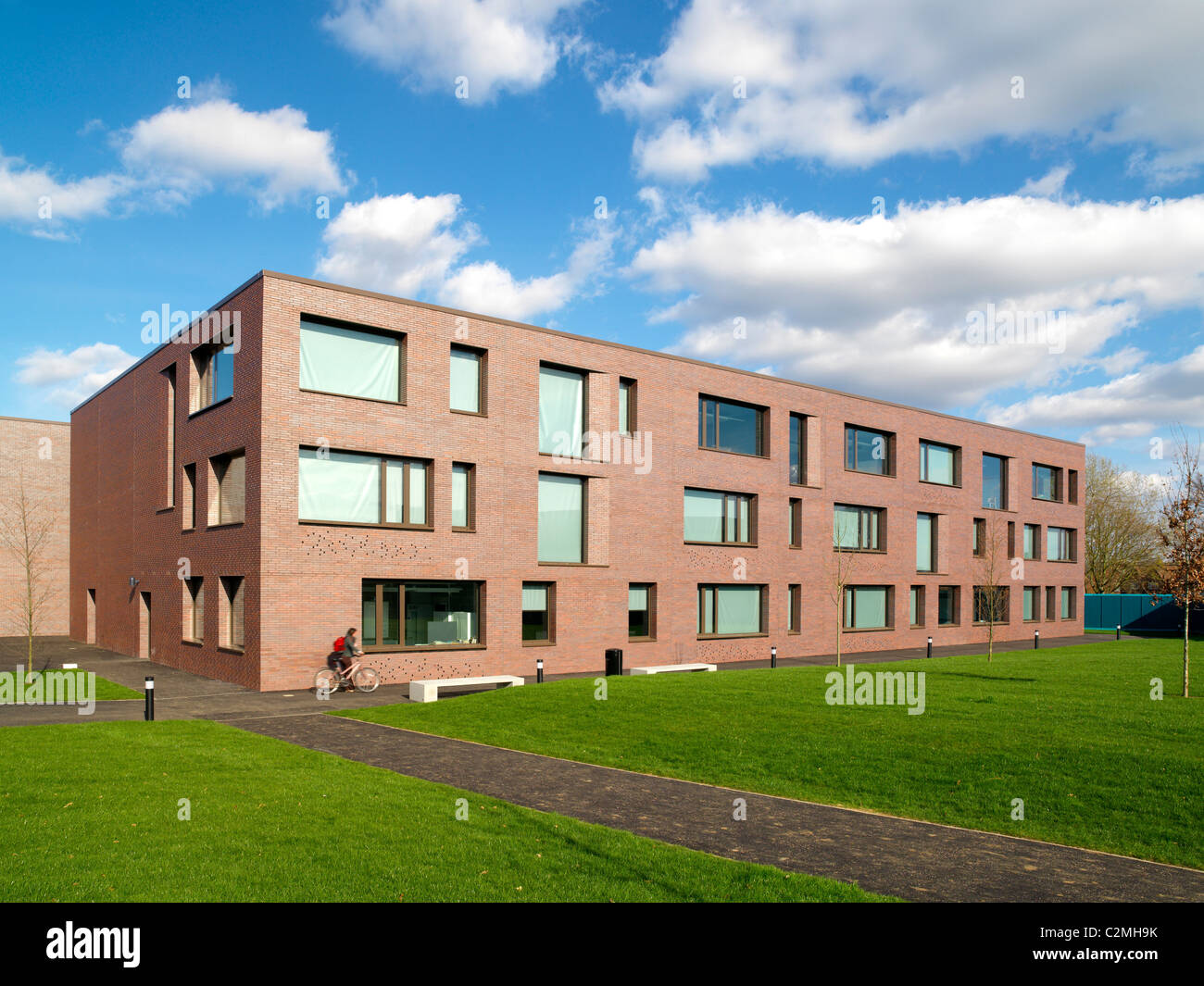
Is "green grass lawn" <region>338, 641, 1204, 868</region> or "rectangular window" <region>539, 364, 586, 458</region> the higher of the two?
"rectangular window" <region>539, 364, 586, 458</region>

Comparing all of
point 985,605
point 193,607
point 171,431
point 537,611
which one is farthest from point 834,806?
point 985,605

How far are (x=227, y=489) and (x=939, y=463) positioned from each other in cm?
3054

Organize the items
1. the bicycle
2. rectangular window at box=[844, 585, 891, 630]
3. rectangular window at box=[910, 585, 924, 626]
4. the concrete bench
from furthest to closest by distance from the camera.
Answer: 1. rectangular window at box=[910, 585, 924, 626]
2. rectangular window at box=[844, 585, 891, 630]
3. the bicycle
4. the concrete bench

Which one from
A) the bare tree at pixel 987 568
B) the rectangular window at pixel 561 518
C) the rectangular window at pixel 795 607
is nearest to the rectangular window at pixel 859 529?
the rectangular window at pixel 795 607

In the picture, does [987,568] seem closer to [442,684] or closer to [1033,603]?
[1033,603]

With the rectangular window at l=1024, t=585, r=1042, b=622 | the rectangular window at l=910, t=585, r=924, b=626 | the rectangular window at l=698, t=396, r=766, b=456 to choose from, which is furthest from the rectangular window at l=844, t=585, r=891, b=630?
the rectangular window at l=1024, t=585, r=1042, b=622

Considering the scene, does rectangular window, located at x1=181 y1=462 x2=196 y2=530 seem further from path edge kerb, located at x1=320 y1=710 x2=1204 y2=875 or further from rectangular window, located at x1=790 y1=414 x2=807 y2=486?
rectangular window, located at x1=790 y1=414 x2=807 y2=486

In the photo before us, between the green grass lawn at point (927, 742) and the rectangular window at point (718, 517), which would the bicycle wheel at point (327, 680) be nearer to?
the green grass lawn at point (927, 742)

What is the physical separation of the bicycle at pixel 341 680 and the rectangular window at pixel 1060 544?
38347 mm

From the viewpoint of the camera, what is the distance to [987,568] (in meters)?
41.2

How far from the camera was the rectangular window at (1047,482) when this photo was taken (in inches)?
1843

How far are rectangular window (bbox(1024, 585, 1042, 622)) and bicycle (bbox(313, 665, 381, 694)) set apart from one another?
1447 inches

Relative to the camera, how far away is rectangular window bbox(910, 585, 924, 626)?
128 ft
